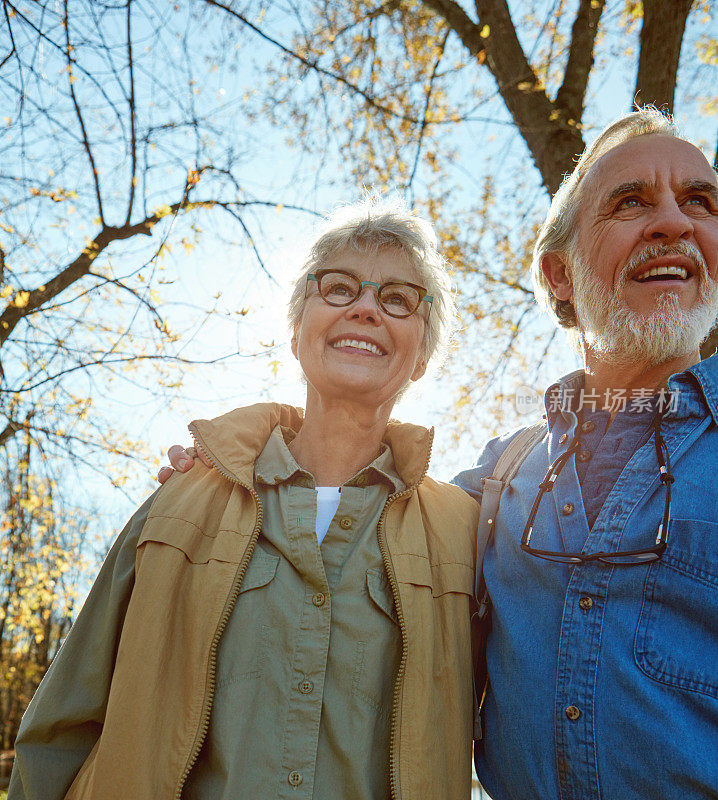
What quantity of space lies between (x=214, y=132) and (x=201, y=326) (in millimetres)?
1571

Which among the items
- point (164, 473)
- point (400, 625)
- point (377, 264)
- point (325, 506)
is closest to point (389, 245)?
point (377, 264)

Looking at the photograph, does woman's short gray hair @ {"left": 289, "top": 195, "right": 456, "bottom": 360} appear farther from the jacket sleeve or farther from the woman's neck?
the jacket sleeve

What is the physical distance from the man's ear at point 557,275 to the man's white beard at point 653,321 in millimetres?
321

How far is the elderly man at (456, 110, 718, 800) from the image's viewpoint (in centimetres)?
154

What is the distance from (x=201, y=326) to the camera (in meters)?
5.13

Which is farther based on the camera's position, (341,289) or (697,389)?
(341,289)

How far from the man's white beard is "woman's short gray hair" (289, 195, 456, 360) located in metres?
0.67

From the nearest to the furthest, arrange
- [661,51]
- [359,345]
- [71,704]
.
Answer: [71,704] → [359,345] → [661,51]

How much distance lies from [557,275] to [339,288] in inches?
34.2

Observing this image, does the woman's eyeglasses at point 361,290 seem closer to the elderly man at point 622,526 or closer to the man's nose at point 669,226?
the elderly man at point 622,526

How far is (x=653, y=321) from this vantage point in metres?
2.02

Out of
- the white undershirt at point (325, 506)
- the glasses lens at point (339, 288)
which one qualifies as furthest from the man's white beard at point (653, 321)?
the white undershirt at point (325, 506)

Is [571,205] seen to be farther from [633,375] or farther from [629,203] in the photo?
[633,375]

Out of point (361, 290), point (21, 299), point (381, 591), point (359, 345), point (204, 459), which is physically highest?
point (21, 299)
